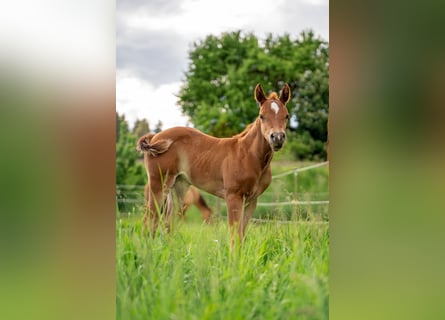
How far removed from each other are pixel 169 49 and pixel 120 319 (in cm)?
89

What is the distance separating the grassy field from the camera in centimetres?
162

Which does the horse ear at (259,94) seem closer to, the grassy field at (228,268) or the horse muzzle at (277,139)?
the horse muzzle at (277,139)

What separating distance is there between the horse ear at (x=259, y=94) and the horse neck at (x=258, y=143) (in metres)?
0.07

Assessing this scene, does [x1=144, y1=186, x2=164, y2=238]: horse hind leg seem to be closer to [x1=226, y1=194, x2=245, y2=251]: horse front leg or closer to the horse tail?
the horse tail

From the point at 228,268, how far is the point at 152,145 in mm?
485

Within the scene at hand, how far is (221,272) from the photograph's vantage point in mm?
1713

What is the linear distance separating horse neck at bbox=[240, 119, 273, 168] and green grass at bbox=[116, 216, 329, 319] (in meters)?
0.23

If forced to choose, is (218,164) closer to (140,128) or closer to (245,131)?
(245,131)

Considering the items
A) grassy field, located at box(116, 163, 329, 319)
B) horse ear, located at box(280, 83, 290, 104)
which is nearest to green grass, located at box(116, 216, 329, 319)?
grassy field, located at box(116, 163, 329, 319)

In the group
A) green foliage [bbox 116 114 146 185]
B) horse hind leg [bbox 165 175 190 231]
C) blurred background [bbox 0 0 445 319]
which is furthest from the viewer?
horse hind leg [bbox 165 175 190 231]

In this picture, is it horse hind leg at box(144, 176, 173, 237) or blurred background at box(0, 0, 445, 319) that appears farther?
horse hind leg at box(144, 176, 173, 237)

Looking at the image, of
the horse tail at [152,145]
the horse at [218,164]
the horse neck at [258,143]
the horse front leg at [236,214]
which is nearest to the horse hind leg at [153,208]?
the horse at [218,164]
